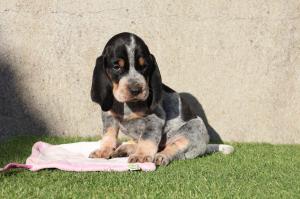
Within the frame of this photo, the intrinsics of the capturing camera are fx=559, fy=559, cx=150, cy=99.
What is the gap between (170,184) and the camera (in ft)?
13.1

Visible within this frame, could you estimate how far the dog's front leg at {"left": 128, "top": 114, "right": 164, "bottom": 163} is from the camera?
488cm

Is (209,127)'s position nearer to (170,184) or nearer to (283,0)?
(283,0)

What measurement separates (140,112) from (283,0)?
8.58 feet

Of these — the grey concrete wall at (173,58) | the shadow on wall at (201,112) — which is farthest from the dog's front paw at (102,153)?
the shadow on wall at (201,112)

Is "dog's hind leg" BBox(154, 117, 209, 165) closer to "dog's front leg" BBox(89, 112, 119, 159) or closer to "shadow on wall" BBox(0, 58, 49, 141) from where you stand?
"dog's front leg" BBox(89, 112, 119, 159)

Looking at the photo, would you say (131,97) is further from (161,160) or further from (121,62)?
(161,160)

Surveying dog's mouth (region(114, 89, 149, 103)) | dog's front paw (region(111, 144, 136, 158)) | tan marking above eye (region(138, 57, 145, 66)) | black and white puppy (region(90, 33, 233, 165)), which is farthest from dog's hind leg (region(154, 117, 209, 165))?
tan marking above eye (region(138, 57, 145, 66))

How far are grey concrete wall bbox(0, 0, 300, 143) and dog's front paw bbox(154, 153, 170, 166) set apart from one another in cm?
188

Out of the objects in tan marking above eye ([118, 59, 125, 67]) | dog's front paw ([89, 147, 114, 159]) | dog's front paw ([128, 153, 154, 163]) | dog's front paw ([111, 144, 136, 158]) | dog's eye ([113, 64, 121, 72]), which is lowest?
dog's front paw ([111, 144, 136, 158])

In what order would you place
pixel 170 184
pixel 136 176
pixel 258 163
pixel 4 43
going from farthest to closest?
pixel 4 43, pixel 258 163, pixel 136 176, pixel 170 184

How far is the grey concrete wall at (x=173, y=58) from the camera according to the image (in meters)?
6.63

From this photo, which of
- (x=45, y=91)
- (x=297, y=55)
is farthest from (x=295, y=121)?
(x=45, y=91)

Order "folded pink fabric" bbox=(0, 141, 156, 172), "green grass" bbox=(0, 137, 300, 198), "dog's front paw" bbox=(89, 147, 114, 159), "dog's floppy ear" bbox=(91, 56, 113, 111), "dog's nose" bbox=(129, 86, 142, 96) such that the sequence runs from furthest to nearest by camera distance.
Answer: "dog's front paw" bbox=(89, 147, 114, 159)
"dog's floppy ear" bbox=(91, 56, 113, 111)
"dog's nose" bbox=(129, 86, 142, 96)
"folded pink fabric" bbox=(0, 141, 156, 172)
"green grass" bbox=(0, 137, 300, 198)

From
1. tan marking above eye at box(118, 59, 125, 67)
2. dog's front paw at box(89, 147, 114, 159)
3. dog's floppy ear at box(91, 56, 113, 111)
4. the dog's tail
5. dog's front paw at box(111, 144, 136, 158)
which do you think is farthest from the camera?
the dog's tail
